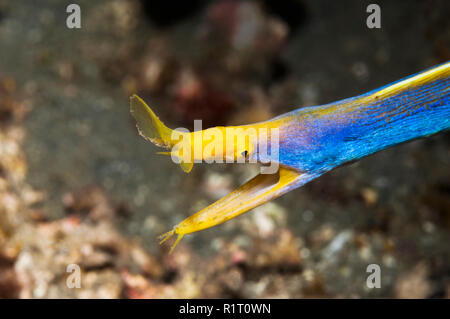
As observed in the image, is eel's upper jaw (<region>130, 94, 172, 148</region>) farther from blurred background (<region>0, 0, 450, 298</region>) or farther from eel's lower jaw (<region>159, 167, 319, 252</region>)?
blurred background (<region>0, 0, 450, 298</region>)

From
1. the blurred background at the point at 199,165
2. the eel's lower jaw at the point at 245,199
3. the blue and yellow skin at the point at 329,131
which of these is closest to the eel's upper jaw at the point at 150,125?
the blue and yellow skin at the point at 329,131

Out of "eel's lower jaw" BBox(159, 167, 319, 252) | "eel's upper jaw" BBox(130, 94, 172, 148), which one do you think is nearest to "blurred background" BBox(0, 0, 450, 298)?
"eel's lower jaw" BBox(159, 167, 319, 252)

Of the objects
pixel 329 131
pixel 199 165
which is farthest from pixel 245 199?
pixel 199 165

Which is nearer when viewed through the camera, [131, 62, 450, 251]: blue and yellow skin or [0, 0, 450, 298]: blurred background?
[131, 62, 450, 251]: blue and yellow skin

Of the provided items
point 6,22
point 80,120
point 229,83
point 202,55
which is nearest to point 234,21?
point 202,55

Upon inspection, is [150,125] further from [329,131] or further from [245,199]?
[329,131]

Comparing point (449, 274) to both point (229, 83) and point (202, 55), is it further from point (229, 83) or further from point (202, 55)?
point (202, 55)

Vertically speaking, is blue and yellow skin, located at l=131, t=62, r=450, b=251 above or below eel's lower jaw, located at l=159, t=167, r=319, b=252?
above

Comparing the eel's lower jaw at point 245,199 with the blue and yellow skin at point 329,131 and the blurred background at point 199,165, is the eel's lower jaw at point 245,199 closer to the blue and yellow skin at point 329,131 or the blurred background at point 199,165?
the blue and yellow skin at point 329,131
